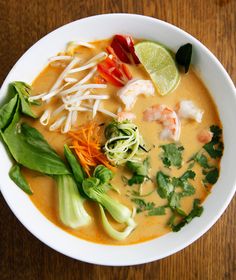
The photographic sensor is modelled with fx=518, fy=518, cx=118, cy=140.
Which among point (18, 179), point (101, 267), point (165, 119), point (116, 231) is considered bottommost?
point (101, 267)

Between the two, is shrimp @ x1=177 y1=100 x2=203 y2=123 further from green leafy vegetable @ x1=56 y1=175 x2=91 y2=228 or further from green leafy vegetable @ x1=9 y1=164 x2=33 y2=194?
green leafy vegetable @ x1=9 y1=164 x2=33 y2=194

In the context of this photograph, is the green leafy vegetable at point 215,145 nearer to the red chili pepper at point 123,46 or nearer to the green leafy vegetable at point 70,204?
the red chili pepper at point 123,46

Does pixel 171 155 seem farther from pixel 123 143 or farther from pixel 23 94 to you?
pixel 23 94

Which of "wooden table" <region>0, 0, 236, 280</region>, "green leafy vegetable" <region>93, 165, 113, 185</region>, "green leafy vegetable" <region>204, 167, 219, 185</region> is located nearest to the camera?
"green leafy vegetable" <region>93, 165, 113, 185</region>

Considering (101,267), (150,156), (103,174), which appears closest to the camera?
(103,174)

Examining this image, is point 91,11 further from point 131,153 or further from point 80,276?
point 80,276

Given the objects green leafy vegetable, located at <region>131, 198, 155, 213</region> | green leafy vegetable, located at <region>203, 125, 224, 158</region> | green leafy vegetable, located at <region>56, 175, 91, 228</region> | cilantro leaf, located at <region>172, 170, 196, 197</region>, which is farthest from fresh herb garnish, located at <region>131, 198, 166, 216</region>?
green leafy vegetable, located at <region>203, 125, 224, 158</region>

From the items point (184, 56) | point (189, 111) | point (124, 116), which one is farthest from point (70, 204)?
point (184, 56)

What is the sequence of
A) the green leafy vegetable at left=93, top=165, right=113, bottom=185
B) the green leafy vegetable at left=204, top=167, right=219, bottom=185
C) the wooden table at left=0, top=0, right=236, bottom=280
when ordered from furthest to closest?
the wooden table at left=0, top=0, right=236, bottom=280 → the green leafy vegetable at left=204, top=167, right=219, bottom=185 → the green leafy vegetable at left=93, top=165, right=113, bottom=185
